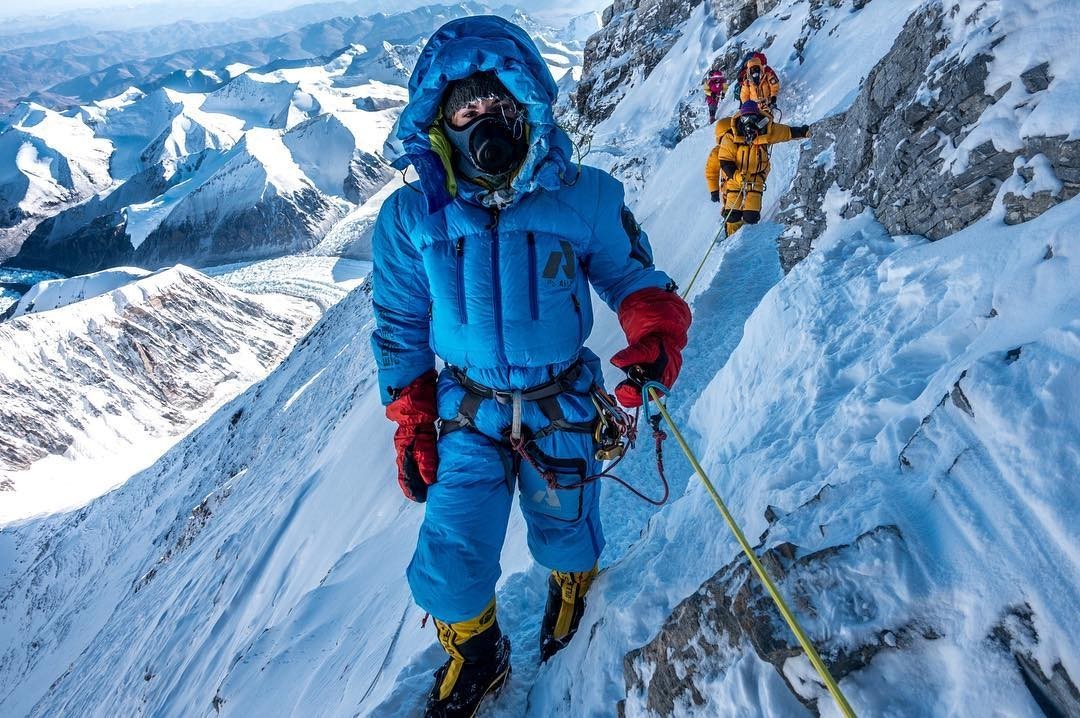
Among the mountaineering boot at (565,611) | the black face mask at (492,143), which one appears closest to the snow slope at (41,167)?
the black face mask at (492,143)

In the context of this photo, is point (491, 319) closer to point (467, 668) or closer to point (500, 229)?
point (500, 229)

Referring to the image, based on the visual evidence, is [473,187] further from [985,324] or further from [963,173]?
[963,173]

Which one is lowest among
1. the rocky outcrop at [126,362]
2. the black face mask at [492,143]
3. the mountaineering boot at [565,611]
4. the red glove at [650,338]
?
the rocky outcrop at [126,362]

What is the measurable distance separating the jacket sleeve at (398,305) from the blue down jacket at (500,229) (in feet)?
0.04

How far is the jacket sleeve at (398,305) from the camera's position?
275 centimetres

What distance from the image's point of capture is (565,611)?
3.13 metres

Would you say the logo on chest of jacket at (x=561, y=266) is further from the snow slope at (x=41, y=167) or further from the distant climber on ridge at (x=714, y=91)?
the snow slope at (x=41, y=167)

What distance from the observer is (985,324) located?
2.45 meters

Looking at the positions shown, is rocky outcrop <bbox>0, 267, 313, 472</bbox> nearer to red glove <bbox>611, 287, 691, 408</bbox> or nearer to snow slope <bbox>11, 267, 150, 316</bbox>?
snow slope <bbox>11, 267, 150, 316</bbox>

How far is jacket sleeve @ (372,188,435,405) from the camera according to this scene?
9.02 ft

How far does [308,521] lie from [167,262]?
122 meters

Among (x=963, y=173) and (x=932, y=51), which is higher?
(x=932, y=51)

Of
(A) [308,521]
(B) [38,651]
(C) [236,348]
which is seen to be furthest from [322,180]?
(A) [308,521]

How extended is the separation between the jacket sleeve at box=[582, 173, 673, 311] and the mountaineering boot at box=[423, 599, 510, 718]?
5.50 ft
